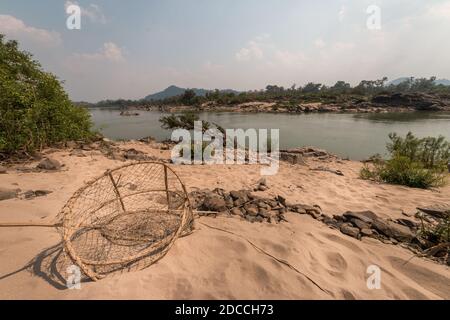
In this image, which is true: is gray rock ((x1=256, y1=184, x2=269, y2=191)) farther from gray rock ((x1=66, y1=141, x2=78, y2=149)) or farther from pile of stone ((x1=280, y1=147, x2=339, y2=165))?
gray rock ((x1=66, y1=141, x2=78, y2=149))

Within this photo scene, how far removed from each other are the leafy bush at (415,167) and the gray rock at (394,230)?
2.59 metres

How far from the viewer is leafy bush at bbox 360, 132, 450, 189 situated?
17.0ft

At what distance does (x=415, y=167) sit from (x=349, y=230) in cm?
365

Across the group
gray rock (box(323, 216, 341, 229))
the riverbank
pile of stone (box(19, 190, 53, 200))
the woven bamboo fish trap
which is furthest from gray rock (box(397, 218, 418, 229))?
the riverbank

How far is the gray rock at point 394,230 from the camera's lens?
300 centimetres

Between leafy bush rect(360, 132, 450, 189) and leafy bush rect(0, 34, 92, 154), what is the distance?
8499mm

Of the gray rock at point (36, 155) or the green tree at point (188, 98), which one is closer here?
the gray rock at point (36, 155)

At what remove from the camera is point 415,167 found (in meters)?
5.37

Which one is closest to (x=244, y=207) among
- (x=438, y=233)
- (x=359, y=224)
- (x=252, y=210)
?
(x=252, y=210)

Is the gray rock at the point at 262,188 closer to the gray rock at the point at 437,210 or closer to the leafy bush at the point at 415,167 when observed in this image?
the gray rock at the point at 437,210

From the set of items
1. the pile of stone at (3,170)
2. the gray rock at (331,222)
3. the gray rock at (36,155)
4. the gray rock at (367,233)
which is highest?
the gray rock at (36,155)

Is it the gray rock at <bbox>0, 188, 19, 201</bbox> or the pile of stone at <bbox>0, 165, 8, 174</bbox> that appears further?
the pile of stone at <bbox>0, 165, 8, 174</bbox>

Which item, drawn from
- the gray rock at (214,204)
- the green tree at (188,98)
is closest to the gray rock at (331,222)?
the gray rock at (214,204)

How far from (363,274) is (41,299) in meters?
2.83
